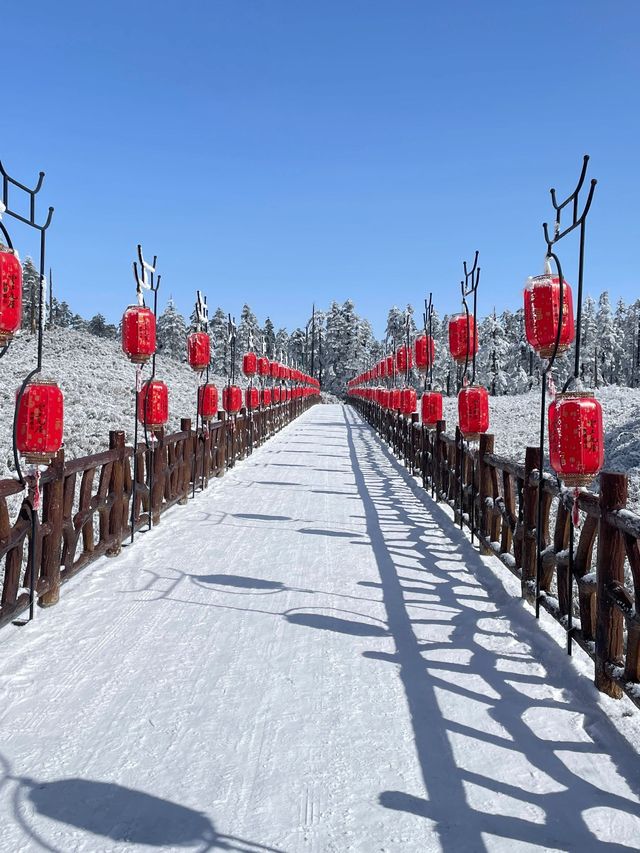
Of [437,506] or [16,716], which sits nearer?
[16,716]

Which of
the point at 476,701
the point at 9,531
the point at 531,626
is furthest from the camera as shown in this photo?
the point at 531,626

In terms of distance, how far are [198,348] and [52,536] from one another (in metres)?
8.06

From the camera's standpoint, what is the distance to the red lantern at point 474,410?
797 cm

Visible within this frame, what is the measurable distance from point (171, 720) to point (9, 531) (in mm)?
2031

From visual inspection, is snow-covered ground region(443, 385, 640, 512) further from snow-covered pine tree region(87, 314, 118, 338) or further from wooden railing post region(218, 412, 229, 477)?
snow-covered pine tree region(87, 314, 118, 338)

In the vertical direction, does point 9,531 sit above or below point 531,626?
above

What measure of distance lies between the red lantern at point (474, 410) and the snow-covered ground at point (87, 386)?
13.5 m

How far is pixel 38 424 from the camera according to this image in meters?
4.59

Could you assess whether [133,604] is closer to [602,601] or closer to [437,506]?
[602,601]

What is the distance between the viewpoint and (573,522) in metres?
4.20

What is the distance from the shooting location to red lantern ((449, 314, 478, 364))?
912cm

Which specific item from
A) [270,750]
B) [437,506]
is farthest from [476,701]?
[437,506]

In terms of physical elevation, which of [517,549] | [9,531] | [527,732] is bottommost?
[527,732]

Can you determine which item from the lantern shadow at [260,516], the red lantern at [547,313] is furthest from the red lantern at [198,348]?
the red lantern at [547,313]
